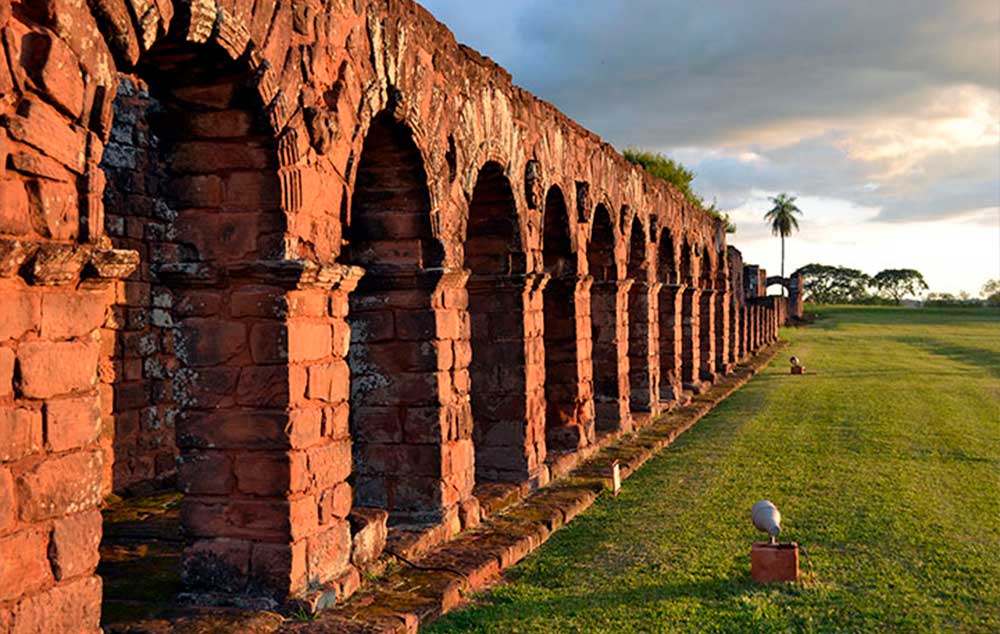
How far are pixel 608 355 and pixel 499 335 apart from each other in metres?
3.91

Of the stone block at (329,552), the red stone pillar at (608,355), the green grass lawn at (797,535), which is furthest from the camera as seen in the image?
the red stone pillar at (608,355)

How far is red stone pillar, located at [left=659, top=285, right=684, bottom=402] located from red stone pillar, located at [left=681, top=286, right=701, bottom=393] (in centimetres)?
117

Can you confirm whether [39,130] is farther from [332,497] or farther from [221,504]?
[332,497]

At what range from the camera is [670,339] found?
1716cm

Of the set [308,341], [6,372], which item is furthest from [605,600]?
[6,372]

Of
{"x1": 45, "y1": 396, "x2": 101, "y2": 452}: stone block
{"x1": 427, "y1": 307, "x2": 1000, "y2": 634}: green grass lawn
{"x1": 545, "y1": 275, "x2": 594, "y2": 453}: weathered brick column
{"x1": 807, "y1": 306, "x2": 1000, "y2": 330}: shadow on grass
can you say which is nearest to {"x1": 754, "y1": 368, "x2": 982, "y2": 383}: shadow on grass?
{"x1": 427, "y1": 307, "x2": 1000, "y2": 634}: green grass lawn

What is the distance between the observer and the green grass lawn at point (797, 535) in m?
5.74

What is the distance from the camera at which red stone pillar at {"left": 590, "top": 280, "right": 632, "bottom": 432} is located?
41.9 feet

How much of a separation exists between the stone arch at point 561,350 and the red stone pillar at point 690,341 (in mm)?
7988

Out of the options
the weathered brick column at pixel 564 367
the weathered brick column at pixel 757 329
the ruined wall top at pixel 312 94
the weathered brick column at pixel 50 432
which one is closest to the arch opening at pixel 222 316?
the ruined wall top at pixel 312 94

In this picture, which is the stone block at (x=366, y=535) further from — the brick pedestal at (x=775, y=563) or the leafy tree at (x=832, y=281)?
the leafy tree at (x=832, y=281)

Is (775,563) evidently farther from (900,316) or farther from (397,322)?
(900,316)

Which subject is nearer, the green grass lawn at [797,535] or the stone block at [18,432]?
the stone block at [18,432]

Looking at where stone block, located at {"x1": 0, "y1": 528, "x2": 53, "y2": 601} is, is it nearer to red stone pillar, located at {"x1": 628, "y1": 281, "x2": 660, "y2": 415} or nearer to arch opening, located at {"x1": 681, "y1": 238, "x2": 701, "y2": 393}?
red stone pillar, located at {"x1": 628, "y1": 281, "x2": 660, "y2": 415}
